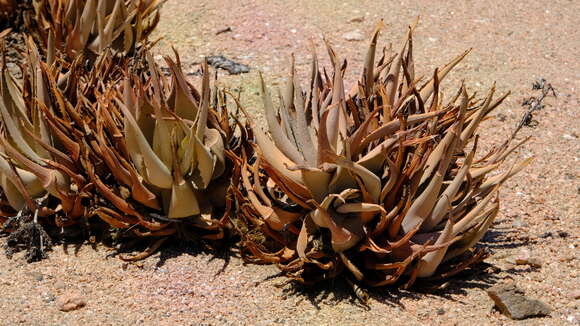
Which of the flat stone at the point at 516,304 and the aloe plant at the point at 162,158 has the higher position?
the aloe plant at the point at 162,158

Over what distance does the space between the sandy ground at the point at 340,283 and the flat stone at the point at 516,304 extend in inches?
1.5

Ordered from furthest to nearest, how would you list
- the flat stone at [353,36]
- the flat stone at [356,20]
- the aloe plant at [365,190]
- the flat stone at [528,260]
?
the flat stone at [356,20] < the flat stone at [353,36] < the flat stone at [528,260] < the aloe plant at [365,190]

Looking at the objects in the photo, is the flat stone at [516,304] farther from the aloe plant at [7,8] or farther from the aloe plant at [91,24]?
the aloe plant at [7,8]

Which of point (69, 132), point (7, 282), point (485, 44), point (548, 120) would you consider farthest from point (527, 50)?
point (7, 282)

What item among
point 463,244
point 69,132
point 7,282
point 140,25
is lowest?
point 7,282

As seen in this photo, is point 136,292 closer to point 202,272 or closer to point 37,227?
point 202,272

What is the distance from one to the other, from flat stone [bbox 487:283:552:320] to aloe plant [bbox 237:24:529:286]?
0.19 m

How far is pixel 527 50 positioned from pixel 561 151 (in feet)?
5.65

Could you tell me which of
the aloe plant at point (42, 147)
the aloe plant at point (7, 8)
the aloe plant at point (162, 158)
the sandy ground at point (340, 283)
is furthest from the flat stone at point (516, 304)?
the aloe plant at point (7, 8)

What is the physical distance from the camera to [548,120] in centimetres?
541

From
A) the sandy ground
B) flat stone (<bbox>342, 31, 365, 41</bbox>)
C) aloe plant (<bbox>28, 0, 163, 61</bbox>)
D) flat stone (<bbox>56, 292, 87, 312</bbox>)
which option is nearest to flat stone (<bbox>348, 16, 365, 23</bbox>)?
the sandy ground

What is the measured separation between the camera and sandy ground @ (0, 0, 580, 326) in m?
3.46

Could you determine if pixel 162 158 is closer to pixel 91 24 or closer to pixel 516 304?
pixel 516 304

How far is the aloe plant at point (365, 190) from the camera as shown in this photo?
3355 millimetres
